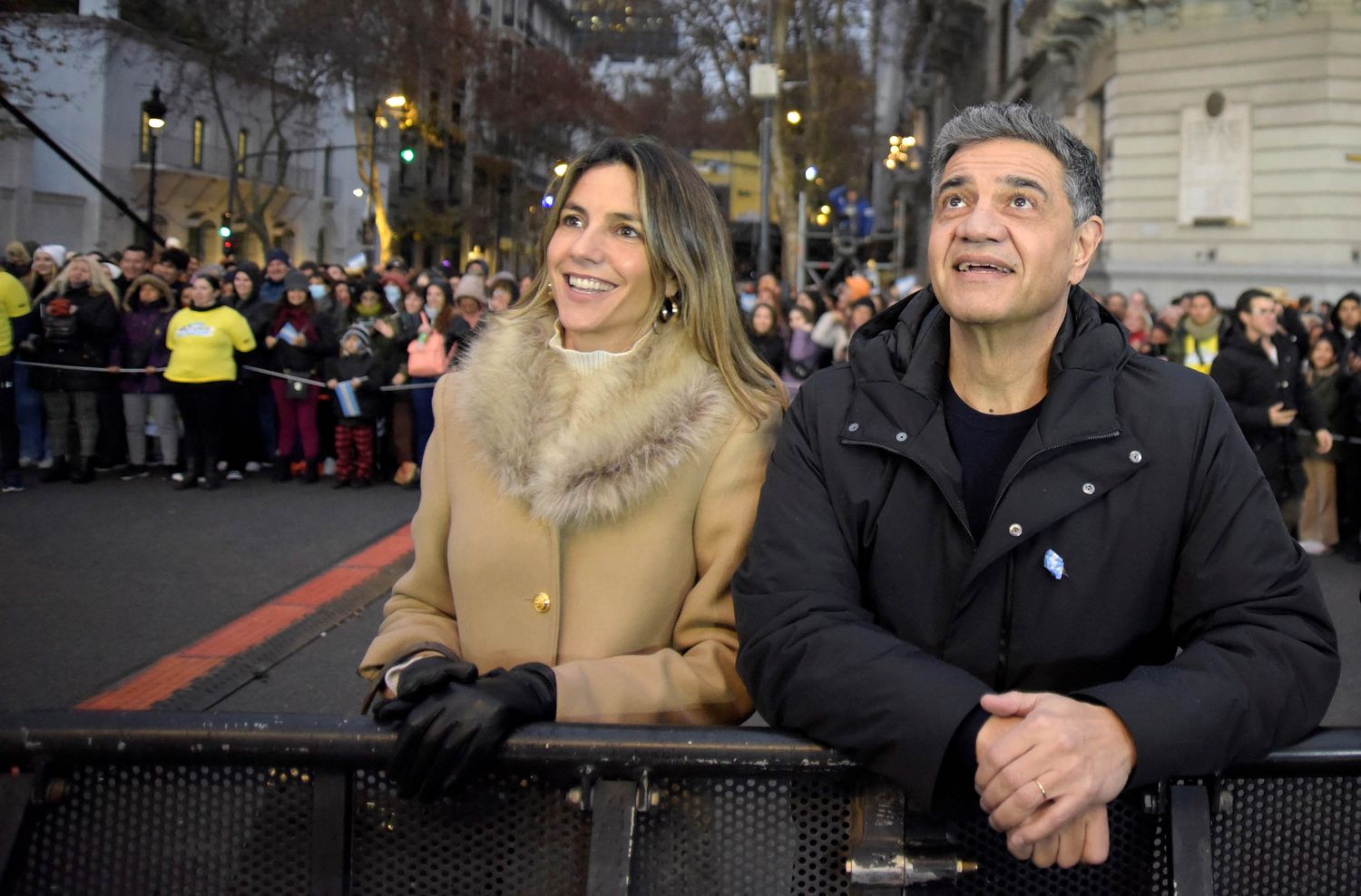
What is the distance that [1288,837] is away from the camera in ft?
6.44

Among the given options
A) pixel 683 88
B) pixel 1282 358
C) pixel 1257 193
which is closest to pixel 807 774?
pixel 1282 358

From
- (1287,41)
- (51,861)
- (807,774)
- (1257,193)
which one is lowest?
(51,861)

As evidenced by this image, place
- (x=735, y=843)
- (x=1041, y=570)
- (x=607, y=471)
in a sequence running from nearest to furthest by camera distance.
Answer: (x=735, y=843) < (x=1041, y=570) < (x=607, y=471)

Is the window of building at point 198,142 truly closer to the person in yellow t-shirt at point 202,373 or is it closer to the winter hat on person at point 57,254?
the winter hat on person at point 57,254

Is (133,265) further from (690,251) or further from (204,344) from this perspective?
(690,251)

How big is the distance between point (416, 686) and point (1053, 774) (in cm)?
86

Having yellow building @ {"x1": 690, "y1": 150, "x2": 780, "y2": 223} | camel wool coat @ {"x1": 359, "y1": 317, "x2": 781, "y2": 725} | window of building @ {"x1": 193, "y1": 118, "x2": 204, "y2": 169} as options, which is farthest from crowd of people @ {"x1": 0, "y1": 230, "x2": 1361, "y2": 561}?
window of building @ {"x1": 193, "y1": 118, "x2": 204, "y2": 169}

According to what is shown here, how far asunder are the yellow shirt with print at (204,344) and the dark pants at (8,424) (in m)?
1.32

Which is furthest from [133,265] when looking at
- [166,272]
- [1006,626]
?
[1006,626]

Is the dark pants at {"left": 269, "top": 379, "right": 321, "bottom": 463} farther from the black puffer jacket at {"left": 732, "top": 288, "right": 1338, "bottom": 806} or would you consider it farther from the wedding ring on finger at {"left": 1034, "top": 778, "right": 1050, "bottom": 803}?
the wedding ring on finger at {"left": 1034, "top": 778, "right": 1050, "bottom": 803}

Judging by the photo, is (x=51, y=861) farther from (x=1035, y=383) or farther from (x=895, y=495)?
(x=1035, y=383)

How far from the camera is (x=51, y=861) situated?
1952 mm

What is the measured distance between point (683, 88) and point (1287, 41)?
1350 inches

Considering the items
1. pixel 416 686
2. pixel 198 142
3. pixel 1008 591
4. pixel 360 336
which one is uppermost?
pixel 198 142
